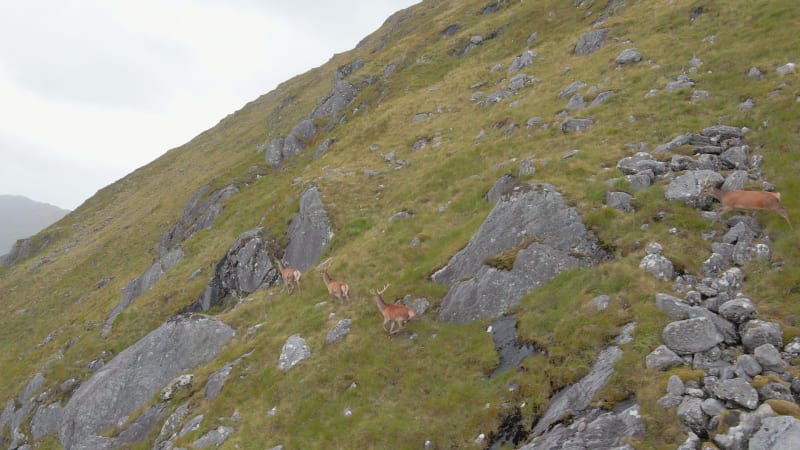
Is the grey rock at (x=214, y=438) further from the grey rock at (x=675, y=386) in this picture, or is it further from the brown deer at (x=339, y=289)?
the grey rock at (x=675, y=386)

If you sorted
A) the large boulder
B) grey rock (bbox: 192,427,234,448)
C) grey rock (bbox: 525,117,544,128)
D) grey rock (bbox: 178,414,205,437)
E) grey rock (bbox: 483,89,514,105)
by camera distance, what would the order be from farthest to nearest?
grey rock (bbox: 483,89,514,105) < grey rock (bbox: 525,117,544,128) < the large boulder < grey rock (bbox: 178,414,205,437) < grey rock (bbox: 192,427,234,448)

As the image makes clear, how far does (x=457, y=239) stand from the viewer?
24.9 metres

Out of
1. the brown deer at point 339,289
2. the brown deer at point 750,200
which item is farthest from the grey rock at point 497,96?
the brown deer at point 750,200

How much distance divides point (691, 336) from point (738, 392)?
95.8 inches

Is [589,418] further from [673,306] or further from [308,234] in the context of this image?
[308,234]

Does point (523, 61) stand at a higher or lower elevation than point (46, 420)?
higher

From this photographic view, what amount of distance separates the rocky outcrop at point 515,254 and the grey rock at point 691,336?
5.48 m

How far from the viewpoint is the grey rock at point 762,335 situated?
11.8 m

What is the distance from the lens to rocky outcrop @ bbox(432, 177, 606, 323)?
19.0 m

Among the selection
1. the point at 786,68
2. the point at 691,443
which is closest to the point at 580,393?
the point at 691,443

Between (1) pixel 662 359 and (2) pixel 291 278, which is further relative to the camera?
(2) pixel 291 278

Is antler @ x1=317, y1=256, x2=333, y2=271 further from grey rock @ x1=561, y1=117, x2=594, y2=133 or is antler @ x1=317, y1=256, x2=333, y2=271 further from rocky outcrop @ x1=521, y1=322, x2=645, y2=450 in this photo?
rocky outcrop @ x1=521, y1=322, x2=645, y2=450

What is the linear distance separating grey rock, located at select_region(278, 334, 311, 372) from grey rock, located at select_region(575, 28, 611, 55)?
1364 inches

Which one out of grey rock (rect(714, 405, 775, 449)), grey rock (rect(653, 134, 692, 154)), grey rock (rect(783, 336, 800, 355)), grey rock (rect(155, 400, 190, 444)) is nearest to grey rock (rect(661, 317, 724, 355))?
grey rock (rect(783, 336, 800, 355))
